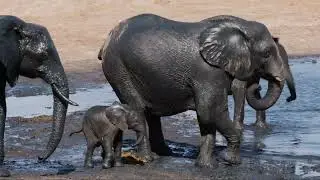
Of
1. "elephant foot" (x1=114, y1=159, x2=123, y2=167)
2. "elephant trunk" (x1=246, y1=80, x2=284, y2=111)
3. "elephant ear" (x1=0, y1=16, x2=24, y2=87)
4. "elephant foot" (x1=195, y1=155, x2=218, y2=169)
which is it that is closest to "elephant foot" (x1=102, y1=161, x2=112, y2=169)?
"elephant foot" (x1=114, y1=159, x2=123, y2=167)

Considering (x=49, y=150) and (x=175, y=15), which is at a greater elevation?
(x=49, y=150)

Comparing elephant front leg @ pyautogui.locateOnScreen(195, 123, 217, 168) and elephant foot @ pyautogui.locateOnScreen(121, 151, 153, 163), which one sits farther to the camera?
elephant foot @ pyautogui.locateOnScreen(121, 151, 153, 163)

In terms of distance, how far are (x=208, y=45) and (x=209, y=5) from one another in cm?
2267

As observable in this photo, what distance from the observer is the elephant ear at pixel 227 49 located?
10.4 m

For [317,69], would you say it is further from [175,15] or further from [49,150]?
[49,150]

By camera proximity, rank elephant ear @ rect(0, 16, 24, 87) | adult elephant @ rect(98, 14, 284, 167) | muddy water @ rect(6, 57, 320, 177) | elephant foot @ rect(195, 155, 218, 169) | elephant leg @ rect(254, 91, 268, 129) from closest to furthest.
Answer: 1. elephant ear @ rect(0, 16, 24, 87)
2. adult elephant @ rect(98, 14, 284, 167)
3. elephant foot @ rect(195, 155, 218, 169)
4. muddy water @ rect(6, 57, 320, 177)
5. elephant leg @ rect(254, 91, 268, 129)

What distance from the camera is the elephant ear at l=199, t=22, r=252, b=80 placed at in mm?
10422

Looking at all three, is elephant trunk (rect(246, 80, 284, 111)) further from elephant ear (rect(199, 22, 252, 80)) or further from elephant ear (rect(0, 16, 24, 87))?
elephant ear (rect(0, 16, 24, 87))

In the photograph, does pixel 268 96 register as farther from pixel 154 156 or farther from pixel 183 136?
pixel 183 136

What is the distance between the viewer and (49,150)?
9.97m

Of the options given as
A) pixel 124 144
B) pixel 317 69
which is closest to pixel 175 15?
pixel 317 69

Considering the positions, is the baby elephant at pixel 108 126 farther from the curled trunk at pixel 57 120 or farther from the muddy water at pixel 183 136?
the curled trunk at pixel 57 120

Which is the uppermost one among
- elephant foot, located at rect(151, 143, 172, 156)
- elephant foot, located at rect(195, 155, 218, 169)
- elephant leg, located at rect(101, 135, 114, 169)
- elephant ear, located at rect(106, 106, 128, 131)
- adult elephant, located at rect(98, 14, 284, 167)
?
adult elephant, located at rect(98, 14, 284, 167)

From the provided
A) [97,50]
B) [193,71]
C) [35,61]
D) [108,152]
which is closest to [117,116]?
[108,152]
